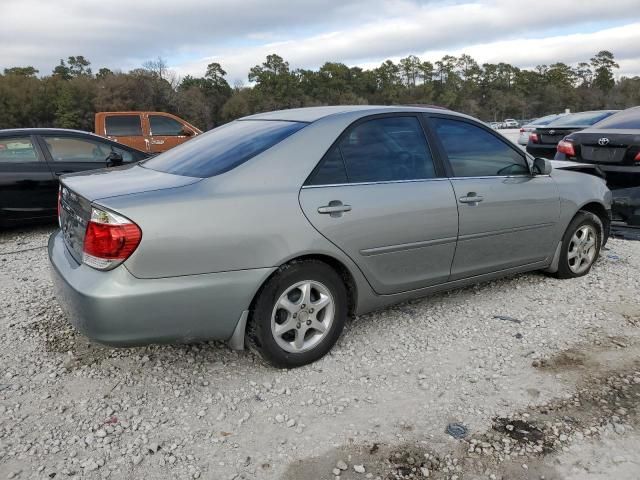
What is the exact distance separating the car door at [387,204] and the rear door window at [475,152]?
7.7 inches

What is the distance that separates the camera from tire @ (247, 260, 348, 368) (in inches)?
118

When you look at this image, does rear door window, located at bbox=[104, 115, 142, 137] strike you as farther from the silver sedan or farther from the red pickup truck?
the silver sedan

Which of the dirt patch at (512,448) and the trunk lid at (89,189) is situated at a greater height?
the trunk lid at (89,189)

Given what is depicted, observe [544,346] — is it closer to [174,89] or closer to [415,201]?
[415,201]

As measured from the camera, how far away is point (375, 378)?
3.13 m

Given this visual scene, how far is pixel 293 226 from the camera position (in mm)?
2988

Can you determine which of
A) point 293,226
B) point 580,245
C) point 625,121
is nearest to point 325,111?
point 293,226

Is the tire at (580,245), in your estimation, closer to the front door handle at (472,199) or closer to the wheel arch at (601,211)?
the wheel arch at (601,211)

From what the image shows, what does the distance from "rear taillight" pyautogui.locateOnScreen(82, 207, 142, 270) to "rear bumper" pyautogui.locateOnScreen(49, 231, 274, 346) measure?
0.20 feet

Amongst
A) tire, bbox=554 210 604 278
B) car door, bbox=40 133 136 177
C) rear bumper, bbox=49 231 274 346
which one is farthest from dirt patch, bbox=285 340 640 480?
car door, bbox=40 133 136 177

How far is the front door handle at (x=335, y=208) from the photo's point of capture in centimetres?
313

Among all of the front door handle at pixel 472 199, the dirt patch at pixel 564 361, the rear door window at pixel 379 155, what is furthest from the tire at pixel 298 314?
the dirt patch at pixel 564 361

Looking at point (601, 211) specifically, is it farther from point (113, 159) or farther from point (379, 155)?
point (113, 159)

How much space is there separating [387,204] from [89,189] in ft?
5.82
